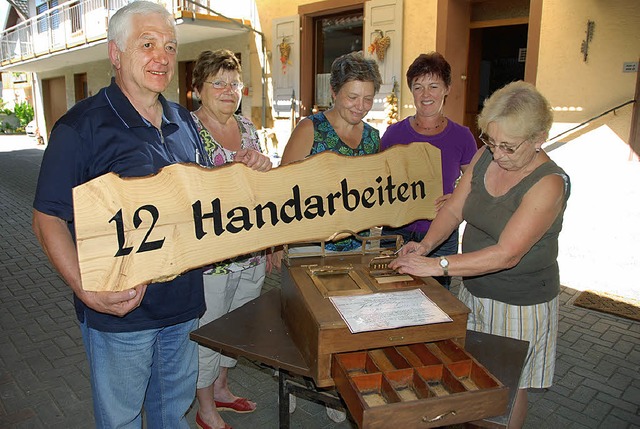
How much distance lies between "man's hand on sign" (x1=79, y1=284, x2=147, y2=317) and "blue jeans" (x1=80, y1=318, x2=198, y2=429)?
0.16m

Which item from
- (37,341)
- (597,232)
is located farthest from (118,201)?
(597,232)

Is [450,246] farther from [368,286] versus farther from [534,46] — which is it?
[534,46]

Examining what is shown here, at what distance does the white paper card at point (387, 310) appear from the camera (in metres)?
1.44

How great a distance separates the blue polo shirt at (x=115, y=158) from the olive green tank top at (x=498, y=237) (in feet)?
3.85

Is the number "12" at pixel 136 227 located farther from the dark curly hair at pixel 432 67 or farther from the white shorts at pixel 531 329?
the dark curly hair at pixel 432 67

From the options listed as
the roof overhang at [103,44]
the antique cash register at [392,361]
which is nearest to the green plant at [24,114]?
the roof overhang at [103,44]

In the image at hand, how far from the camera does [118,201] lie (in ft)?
4.80

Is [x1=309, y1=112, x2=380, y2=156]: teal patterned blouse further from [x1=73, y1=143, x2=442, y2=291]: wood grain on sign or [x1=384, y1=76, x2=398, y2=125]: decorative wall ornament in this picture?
[x1=384, y1=76, x2=398, y2=125]: decorative wall ornament

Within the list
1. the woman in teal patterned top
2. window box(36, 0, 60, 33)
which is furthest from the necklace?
window box(36, 0, 60, 33)

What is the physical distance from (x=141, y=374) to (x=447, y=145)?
2036mm

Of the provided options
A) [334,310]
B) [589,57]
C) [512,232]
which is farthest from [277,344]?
[589,57]

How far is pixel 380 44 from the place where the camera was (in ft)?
26.0

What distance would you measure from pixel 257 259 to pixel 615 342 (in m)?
2.93

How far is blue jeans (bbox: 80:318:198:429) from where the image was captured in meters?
1.69
